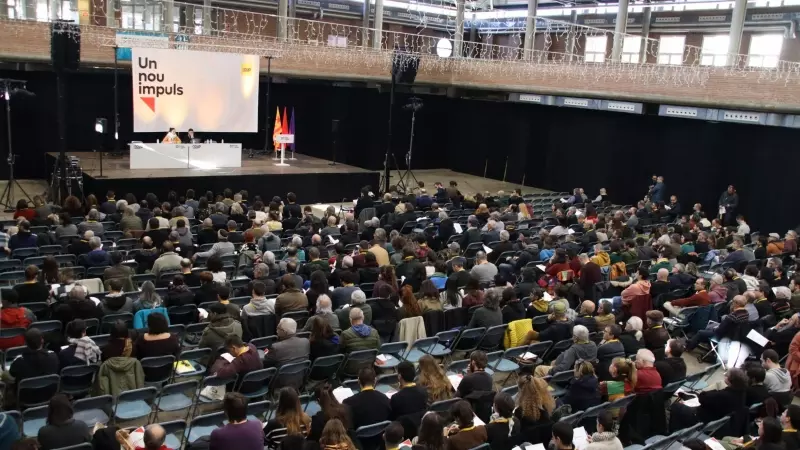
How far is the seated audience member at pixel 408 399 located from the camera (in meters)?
5.68

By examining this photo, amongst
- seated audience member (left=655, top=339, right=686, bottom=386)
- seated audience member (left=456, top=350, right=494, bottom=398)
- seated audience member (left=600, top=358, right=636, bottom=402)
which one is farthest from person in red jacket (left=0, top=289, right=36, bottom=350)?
seated audience member (left=655, top=339, right=686, bottom=386)

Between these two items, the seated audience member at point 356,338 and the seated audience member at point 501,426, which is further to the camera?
the seated audience member at point 356,338

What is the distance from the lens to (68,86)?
19828mm

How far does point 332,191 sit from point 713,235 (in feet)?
31.9

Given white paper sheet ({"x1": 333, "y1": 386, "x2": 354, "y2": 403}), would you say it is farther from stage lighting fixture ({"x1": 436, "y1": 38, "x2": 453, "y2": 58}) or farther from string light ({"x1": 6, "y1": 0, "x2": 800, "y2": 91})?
stage lighting fixture ({"x1": 436, "y1": 38, "x2": 453, "y2": 58})

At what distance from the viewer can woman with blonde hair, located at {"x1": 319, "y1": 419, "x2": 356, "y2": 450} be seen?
456 cm

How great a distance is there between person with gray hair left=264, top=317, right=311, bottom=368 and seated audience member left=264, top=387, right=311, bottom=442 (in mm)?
1501

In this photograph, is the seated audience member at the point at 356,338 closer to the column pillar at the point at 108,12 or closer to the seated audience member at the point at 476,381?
the seated audience member at the point at 476,381

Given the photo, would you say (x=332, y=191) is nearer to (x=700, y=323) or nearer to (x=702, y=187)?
(x=702, y=187)

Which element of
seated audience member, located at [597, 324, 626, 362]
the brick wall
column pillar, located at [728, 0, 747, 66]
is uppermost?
column pillar, located at [728, 0, 747, 66]

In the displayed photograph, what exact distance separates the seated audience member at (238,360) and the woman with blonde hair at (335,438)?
2065mm

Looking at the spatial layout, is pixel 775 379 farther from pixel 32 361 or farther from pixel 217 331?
pixel 32 361

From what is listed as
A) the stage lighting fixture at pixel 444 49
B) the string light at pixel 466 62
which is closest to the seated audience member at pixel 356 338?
the string light at pixel 466 62

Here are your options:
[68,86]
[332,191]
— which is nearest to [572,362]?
[332,191]
